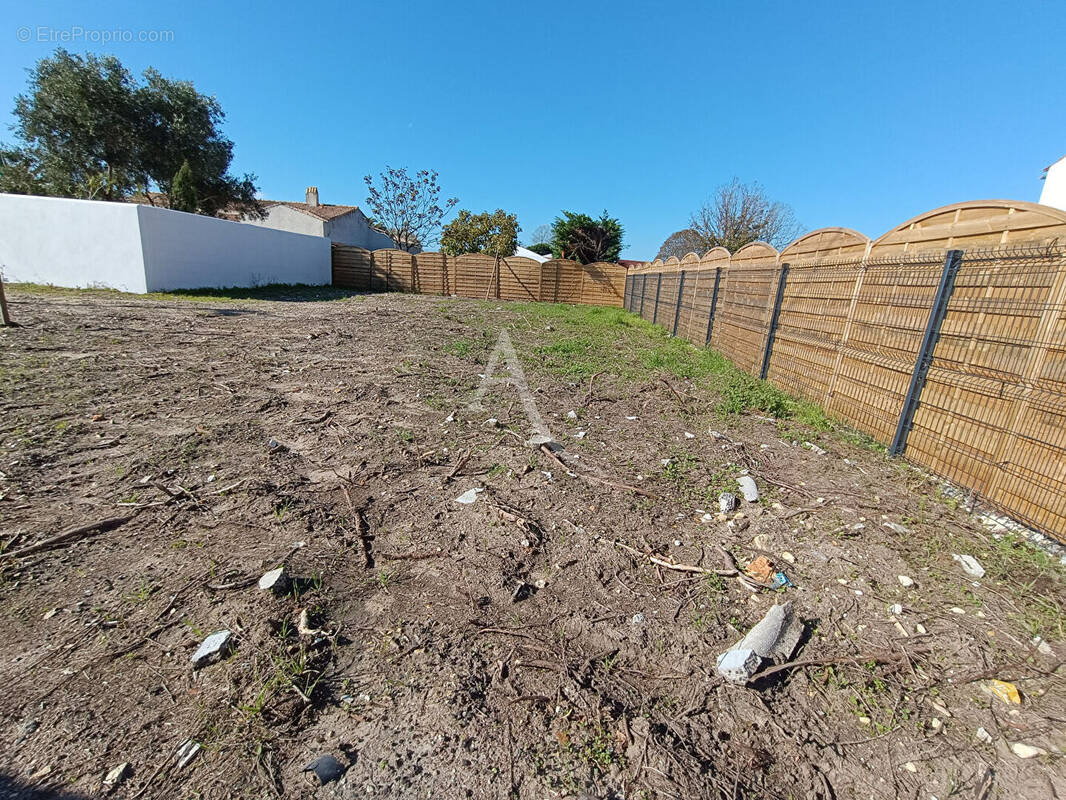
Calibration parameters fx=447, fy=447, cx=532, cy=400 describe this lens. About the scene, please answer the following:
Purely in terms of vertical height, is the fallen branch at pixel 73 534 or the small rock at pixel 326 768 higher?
the fallen branch at pixel 73 534

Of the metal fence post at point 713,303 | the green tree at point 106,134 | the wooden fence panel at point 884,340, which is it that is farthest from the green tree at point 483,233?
the wooden fence panel at point 884,340

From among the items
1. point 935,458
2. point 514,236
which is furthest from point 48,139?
point 935,458

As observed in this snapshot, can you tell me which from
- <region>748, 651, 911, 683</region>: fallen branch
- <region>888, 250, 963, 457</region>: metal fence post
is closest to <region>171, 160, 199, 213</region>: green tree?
<region>888, 250, 963, 457</region>: metal fence post

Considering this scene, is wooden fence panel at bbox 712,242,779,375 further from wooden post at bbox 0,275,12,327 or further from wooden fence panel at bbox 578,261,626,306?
wooden fence panel at bbox 578,261,626,306

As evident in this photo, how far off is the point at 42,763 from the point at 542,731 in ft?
4.68

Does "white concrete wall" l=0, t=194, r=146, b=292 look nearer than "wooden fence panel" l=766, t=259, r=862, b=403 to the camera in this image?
No

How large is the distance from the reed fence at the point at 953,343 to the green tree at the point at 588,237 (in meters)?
22.2

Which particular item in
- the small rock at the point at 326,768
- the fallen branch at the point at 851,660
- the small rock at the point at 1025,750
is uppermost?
the small rock at the point at 1025,750

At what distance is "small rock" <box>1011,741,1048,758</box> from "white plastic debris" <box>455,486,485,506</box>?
2.42 metres

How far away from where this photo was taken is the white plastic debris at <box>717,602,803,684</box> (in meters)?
1.71

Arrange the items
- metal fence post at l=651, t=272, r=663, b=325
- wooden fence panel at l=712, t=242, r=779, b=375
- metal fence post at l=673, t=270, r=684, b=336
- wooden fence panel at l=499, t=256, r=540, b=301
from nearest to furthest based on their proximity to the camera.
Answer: wooden fence panel at l=712, t=242, r=779, b=375, metal fence post at l=673, t=270, r=684, b=336, metal fence post at l=651, t=272, r=663, b=325, wooden fence panel at l=499, t=256, r=540, b=301

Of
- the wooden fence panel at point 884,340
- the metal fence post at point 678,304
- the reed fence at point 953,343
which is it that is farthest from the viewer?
the metal fence post at point 678,304

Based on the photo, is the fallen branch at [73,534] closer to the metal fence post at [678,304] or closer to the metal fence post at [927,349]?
the metal fence post at [927,349]

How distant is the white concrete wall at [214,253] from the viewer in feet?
34.3
